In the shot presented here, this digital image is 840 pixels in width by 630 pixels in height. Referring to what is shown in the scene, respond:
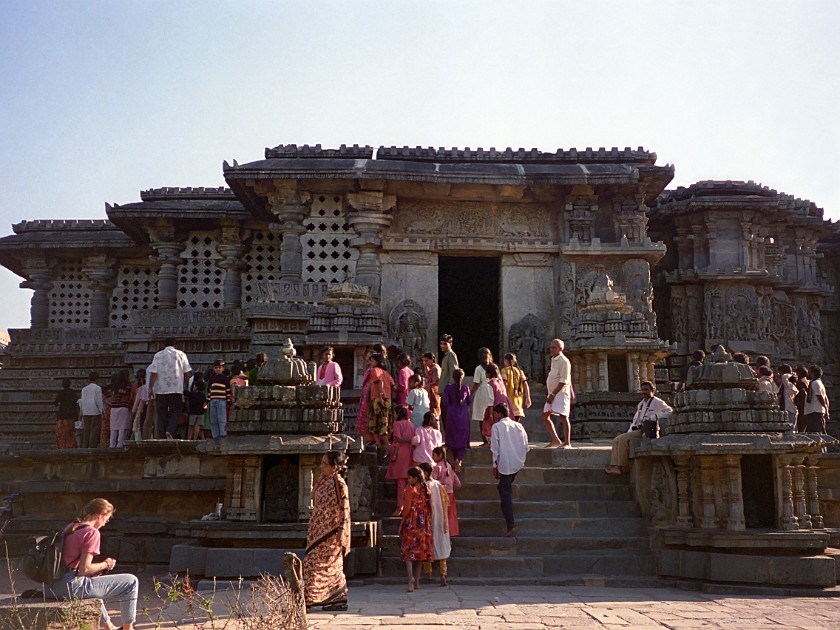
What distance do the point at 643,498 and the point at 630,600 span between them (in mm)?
2241

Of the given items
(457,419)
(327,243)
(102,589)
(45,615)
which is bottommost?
(45,615)

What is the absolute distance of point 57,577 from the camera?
6012mm

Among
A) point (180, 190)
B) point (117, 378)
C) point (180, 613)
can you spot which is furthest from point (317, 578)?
point (180, 190)

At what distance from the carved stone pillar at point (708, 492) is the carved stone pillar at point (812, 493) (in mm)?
1090

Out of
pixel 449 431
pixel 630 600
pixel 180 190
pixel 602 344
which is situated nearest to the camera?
pixel 630 600

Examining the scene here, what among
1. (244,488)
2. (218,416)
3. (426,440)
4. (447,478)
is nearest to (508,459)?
(447,478)

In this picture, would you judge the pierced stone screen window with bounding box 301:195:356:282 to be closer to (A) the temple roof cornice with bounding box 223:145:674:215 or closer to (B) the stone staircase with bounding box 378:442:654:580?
(A) the temple roof cornice with bounding box 223:145:674:215

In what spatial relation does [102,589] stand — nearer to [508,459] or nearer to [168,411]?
[508,459]

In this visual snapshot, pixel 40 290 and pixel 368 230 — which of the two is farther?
pixel 40 290

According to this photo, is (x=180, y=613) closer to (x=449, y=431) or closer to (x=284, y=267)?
(x=449, y=431)

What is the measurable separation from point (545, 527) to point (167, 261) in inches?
488

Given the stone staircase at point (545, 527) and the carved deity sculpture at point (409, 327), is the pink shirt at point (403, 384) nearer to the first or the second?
the stone staircase at point (545, 527)

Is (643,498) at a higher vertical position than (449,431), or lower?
lower

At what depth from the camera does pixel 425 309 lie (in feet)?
54.7
